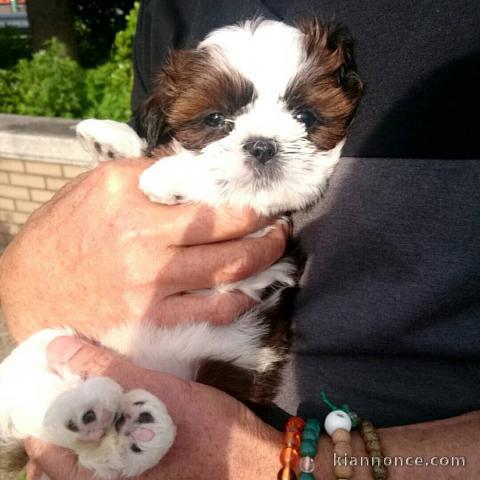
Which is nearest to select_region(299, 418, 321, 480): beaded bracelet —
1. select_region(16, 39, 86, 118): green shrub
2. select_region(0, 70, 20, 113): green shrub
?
select_region(16, 39, 86, 118): green shrub

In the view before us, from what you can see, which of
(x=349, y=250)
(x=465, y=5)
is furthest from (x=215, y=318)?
(x=465, y=5)

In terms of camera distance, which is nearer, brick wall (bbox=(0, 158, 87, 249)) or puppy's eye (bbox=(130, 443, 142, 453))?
puppy's eye (bbox=(130, 443, 142, 453))

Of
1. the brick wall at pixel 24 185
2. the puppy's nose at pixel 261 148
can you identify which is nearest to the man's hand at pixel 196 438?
the puppy's nose at pixel 261 148

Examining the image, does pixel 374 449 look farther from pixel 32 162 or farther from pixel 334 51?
pixel 32 162

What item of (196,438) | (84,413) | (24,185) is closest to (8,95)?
(24,185)

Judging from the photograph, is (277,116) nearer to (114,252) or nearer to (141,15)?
(114,252)

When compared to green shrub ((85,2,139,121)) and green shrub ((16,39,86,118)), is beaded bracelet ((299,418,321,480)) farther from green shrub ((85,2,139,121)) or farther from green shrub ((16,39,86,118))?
green shrub ((16,39,86,118))

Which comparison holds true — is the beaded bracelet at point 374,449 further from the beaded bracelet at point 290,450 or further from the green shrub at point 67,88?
the green shrub at point 67,88
